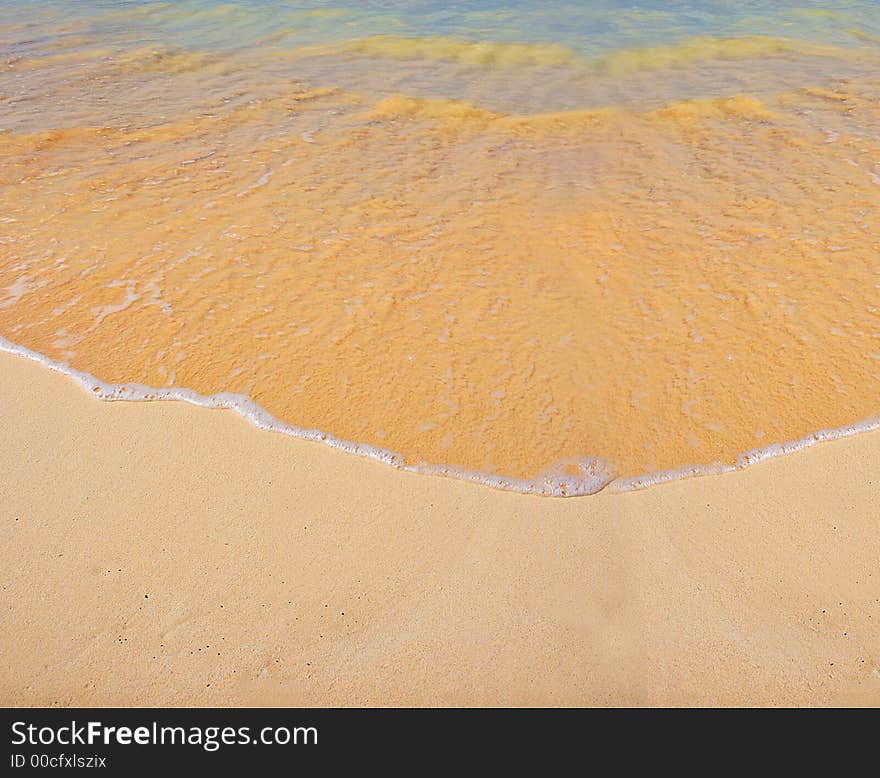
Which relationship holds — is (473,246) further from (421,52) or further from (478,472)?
(421,52)

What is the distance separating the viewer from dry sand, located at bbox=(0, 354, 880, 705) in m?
2.73

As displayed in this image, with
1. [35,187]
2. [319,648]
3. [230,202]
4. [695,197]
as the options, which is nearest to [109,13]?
[35,187]

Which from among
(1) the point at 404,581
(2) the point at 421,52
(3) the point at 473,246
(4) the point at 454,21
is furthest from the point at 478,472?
(4) the point at 454,21

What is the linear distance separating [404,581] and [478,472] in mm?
766

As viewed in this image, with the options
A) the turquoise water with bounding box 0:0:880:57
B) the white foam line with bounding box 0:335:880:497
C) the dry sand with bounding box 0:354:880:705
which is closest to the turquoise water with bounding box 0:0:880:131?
the turquoise water with bounding box 0:0:880:57

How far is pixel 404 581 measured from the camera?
121 inches

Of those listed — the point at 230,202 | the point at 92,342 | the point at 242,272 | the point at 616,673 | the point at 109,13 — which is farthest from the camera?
the point at 109,13

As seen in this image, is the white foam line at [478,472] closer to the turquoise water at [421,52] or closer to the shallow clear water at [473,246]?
the shallow clear water at [473,246]

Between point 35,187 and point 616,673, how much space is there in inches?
254

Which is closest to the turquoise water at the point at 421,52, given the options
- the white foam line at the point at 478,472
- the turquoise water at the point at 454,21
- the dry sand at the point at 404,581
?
the turquoise water at the point at 454,21

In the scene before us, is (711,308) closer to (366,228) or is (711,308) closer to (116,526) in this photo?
(366,228)

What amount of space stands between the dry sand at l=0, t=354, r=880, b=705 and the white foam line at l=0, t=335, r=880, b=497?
73 millimetres

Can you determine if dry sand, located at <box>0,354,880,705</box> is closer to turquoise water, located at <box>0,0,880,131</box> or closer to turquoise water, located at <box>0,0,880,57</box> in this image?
turquoise water, located at <box>0,0,880,131</box>

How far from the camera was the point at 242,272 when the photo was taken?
5156mm
